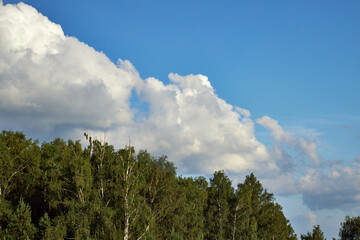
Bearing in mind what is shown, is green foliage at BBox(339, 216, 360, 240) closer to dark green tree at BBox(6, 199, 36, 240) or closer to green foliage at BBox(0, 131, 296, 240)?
green foliage at BBox(0, 131, 296, 240)

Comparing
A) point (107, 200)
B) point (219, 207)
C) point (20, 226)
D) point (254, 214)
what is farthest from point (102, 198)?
point (254, 214)

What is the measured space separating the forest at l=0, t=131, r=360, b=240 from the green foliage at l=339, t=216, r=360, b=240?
0.62 ft

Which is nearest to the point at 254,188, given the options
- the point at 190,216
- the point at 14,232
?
the point at 190,216

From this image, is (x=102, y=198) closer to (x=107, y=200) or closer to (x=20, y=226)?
(x=107, y=200)

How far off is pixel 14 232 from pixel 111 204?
11149 millimetres

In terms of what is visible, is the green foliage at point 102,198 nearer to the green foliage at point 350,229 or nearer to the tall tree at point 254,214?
the tall tree at point 254,214

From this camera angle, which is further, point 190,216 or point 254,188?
point 254,188

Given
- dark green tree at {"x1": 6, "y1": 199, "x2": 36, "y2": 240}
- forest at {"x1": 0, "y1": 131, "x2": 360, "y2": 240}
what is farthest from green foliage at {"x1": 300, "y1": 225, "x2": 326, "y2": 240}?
dark green tree at {"x1": 6, "y1": 199, "x2": 36, "y2": 240}

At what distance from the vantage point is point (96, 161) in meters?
53.3

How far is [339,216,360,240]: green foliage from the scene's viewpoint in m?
85.6

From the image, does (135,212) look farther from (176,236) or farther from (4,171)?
(4,171)

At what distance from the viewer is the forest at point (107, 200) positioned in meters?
44.3

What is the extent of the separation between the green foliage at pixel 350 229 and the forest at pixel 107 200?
190 millimetres

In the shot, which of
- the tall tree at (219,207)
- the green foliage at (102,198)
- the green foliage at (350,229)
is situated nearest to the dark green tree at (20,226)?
the green foliage at (102,198)
